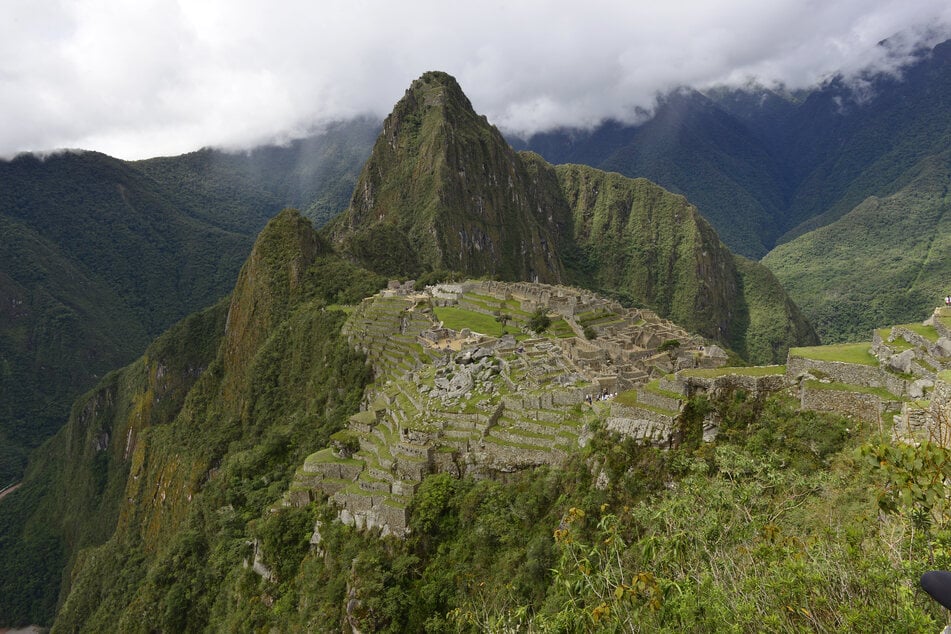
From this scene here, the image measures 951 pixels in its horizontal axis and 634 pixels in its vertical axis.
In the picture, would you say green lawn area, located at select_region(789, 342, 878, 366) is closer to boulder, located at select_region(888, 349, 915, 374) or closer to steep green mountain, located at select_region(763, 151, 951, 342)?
boulder, located at select_region(888, 349, 915, 374)

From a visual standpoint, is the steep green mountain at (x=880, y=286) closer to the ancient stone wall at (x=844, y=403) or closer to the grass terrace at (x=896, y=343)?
the grass terrace at (x=896, y=343)

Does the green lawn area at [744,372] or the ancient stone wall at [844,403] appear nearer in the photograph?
the ancient stone wall at [844,403]

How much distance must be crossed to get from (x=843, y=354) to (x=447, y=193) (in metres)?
145

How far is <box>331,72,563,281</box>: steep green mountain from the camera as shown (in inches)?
5920

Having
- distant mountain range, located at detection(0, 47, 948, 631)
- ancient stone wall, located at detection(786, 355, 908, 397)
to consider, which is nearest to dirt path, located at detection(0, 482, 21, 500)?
distant mountain range, located at detection(0, 47, 948, 631)

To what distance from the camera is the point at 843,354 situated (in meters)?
17.2

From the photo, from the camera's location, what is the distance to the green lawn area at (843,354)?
1638cm

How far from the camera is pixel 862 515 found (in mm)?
10078

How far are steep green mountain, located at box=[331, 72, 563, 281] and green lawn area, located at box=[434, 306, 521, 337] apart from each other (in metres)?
75.1

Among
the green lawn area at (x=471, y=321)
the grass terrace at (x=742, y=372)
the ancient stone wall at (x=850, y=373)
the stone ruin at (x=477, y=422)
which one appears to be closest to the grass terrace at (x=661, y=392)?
the stone ruin at (x=477, y=422)

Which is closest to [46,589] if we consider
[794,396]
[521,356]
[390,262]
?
[390,262]

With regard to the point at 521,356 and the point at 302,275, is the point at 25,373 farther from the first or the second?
the point at 521,356

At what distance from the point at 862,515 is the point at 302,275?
296 feet

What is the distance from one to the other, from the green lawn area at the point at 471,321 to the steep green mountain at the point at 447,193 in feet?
246
